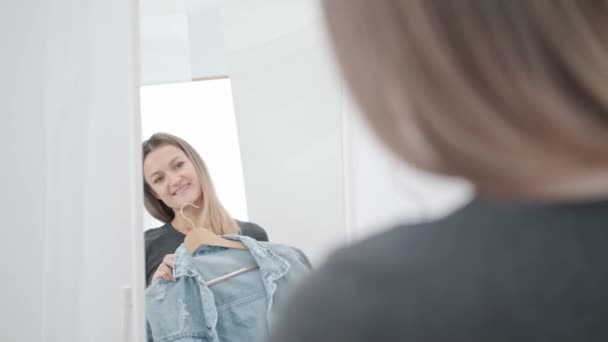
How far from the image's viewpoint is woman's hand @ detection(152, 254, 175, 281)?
137 centimetres

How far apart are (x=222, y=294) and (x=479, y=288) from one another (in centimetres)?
113

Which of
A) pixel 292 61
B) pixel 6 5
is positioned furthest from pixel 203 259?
pixel 6 5

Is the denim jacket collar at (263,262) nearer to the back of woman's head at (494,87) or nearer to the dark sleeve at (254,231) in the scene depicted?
the dark sleeve at (254,231)

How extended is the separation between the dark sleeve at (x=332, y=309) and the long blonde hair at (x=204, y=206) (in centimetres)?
110

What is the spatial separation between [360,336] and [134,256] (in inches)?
46.7

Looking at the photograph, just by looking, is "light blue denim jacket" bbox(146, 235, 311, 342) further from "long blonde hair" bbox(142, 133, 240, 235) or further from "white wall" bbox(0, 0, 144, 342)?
"white wall" bbox(0, 0, 144, 342)

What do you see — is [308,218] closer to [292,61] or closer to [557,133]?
[292,61]

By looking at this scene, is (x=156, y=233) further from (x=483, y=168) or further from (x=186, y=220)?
(x=483, y=168)

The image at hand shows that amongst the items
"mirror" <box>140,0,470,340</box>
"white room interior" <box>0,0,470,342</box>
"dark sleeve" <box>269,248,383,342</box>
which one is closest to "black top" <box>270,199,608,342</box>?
"dark sleeve" <box>269,248,383,342</box>

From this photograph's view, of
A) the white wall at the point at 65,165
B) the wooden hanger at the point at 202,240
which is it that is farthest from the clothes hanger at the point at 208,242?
the white wall at the point at 65,165

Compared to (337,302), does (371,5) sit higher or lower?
higher

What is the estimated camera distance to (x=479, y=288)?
0.27 meters

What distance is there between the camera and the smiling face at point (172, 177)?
4.51 ft

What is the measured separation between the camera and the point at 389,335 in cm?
27
